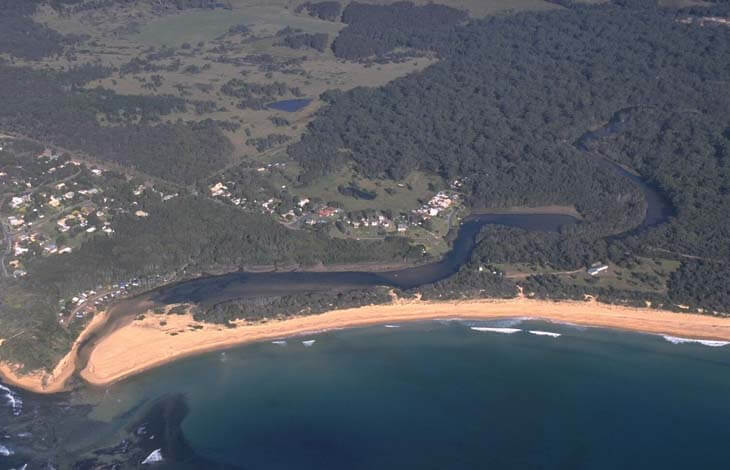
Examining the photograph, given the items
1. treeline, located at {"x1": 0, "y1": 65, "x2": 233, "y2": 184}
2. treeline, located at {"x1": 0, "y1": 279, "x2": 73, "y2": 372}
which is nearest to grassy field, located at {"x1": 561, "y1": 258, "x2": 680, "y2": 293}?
treeline, located at {"x1": 0, "y1": 279, "x2": 73, "y2": 372}

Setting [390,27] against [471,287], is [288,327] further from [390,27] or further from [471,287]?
[390,27]

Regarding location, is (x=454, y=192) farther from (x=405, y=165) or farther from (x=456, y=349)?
(x=456, y=349)

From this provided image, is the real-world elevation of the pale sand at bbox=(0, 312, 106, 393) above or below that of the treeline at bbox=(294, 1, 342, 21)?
below

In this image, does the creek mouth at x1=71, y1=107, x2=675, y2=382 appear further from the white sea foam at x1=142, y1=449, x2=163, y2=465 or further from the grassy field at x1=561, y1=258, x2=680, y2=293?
the white sea foam at x1=142, y1=449, x2=163, y2=465

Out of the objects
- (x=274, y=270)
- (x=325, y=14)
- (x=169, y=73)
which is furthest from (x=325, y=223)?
(x=325, y=14)

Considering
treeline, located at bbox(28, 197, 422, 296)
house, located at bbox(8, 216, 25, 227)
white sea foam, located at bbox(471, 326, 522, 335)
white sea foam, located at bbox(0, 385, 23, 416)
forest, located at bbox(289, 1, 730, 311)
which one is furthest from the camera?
house, located at bbox(8, 216, 25, 227)

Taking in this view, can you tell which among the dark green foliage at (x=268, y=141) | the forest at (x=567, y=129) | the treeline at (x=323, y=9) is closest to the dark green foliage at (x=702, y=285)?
the forest at (x=567, y=129)

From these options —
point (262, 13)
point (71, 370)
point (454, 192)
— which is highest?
point (262, 13)
